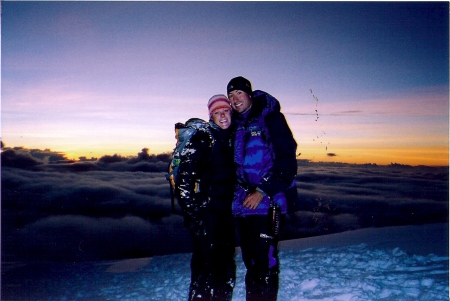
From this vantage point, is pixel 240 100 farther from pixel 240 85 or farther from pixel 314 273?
pixel 314 273

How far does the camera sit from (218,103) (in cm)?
241

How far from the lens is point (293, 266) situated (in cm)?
388

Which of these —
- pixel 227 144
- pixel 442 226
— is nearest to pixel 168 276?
pixel 227 144

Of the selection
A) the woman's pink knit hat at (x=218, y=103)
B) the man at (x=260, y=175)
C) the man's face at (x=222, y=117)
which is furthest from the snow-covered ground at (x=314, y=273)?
the woman's pink knit hat at (x=218, y=103)

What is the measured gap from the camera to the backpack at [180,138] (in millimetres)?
2232

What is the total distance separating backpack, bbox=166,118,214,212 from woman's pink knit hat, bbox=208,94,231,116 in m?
0.15

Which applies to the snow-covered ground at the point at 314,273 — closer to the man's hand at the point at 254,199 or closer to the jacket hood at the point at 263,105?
the man's hand at the point at 254,199

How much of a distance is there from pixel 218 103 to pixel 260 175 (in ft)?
2.01

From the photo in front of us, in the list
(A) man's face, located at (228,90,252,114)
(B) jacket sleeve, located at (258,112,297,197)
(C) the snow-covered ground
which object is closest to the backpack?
(A) man's face, located at (228,90,252,114)

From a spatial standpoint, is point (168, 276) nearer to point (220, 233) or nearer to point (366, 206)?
point (220, 233)

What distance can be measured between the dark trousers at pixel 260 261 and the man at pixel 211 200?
0.15 m

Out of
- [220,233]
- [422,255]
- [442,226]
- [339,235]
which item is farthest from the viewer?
[339,235]

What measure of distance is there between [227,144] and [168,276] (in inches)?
98.8

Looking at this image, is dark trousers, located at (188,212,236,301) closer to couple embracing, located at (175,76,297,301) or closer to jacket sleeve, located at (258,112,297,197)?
couple embracing, located at (175,76,297,301)
